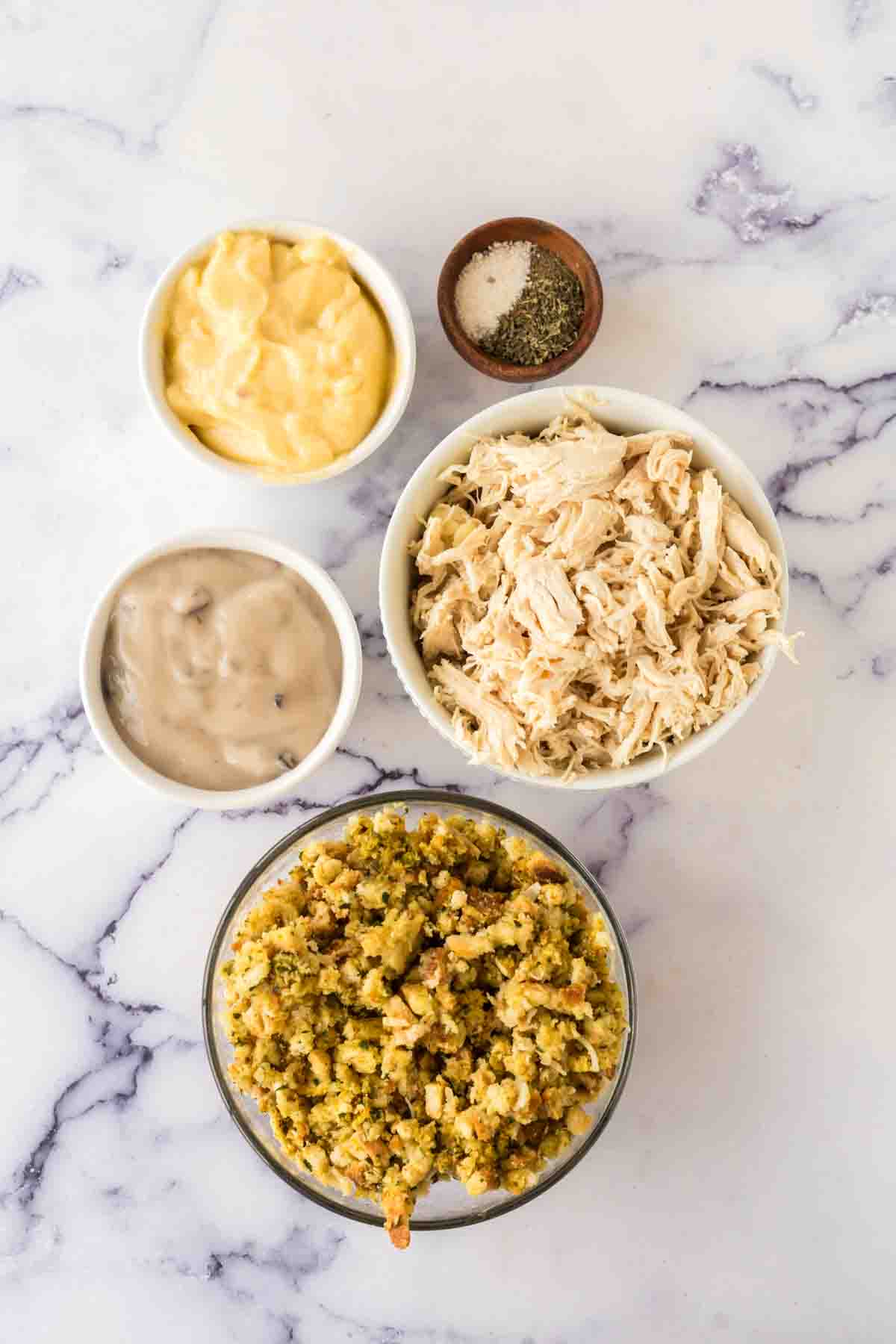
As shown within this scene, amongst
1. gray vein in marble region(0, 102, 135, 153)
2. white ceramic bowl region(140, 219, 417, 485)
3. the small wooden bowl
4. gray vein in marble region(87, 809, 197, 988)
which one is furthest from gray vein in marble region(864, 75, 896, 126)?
gray vein in marble region(87, 809, 197, 988)

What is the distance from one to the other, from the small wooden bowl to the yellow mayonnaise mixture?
134 millimetres

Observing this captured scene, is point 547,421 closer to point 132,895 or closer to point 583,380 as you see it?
point 583,380

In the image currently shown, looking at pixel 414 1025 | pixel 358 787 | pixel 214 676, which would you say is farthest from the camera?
pixel 358 787

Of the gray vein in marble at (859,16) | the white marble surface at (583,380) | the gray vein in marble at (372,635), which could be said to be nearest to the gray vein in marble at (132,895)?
the white marble surface at (583,380)

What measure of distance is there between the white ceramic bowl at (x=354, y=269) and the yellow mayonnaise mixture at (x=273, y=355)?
1cm

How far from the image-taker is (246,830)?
2260mm

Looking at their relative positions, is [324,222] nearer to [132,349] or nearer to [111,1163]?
[132,349]

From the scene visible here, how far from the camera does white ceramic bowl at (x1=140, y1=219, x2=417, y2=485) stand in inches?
80.5

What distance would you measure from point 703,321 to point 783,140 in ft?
1.14

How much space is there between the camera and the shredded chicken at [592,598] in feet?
6.26

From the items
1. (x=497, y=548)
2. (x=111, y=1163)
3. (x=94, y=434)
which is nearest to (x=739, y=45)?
(x=497, y=548)

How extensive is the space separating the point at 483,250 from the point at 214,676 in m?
0.82

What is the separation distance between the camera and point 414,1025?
70.4 inches

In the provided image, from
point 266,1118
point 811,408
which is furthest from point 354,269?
point 266,1118
